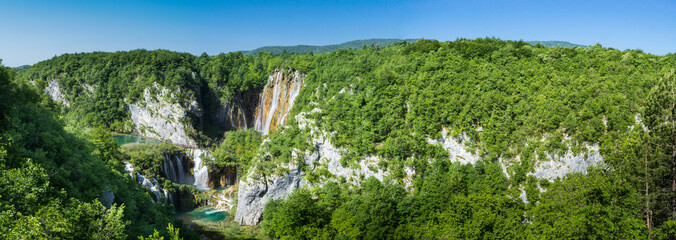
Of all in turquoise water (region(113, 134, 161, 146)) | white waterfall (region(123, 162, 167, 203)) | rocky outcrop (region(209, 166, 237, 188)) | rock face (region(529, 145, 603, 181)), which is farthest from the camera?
turquoise water (region(113, 134, 161, 146))

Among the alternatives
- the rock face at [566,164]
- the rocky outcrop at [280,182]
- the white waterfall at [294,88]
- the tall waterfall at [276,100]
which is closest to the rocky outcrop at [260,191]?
the rocky outcrop at [280,182]

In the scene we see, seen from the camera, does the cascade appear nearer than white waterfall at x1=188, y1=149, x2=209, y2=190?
Yes

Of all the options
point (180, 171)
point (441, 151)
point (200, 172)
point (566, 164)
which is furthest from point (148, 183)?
point (566, 164)

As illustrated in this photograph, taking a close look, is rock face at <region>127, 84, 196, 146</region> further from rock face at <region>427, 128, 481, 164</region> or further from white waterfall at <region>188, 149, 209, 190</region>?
rock face at <region>427, 128, 481, 164</region>

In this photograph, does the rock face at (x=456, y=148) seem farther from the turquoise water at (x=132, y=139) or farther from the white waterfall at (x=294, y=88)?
the turquoise water at (x=132, y=139)

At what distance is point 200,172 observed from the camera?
59438mm

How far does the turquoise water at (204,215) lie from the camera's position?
45719 mm

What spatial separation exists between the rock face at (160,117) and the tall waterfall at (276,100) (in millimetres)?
16487

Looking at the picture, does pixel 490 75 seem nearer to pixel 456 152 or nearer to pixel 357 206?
pixel 456 152

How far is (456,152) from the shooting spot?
39625 mm

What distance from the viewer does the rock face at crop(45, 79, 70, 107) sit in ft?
306

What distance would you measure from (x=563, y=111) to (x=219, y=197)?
1818 inches

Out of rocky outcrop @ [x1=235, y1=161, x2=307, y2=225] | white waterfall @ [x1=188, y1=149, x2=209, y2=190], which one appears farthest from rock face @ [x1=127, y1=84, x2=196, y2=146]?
rocky outcrop @ [x1=235, y1=161, x2=307, y2=225]

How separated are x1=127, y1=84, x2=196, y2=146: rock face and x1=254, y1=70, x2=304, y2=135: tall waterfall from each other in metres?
16.5
